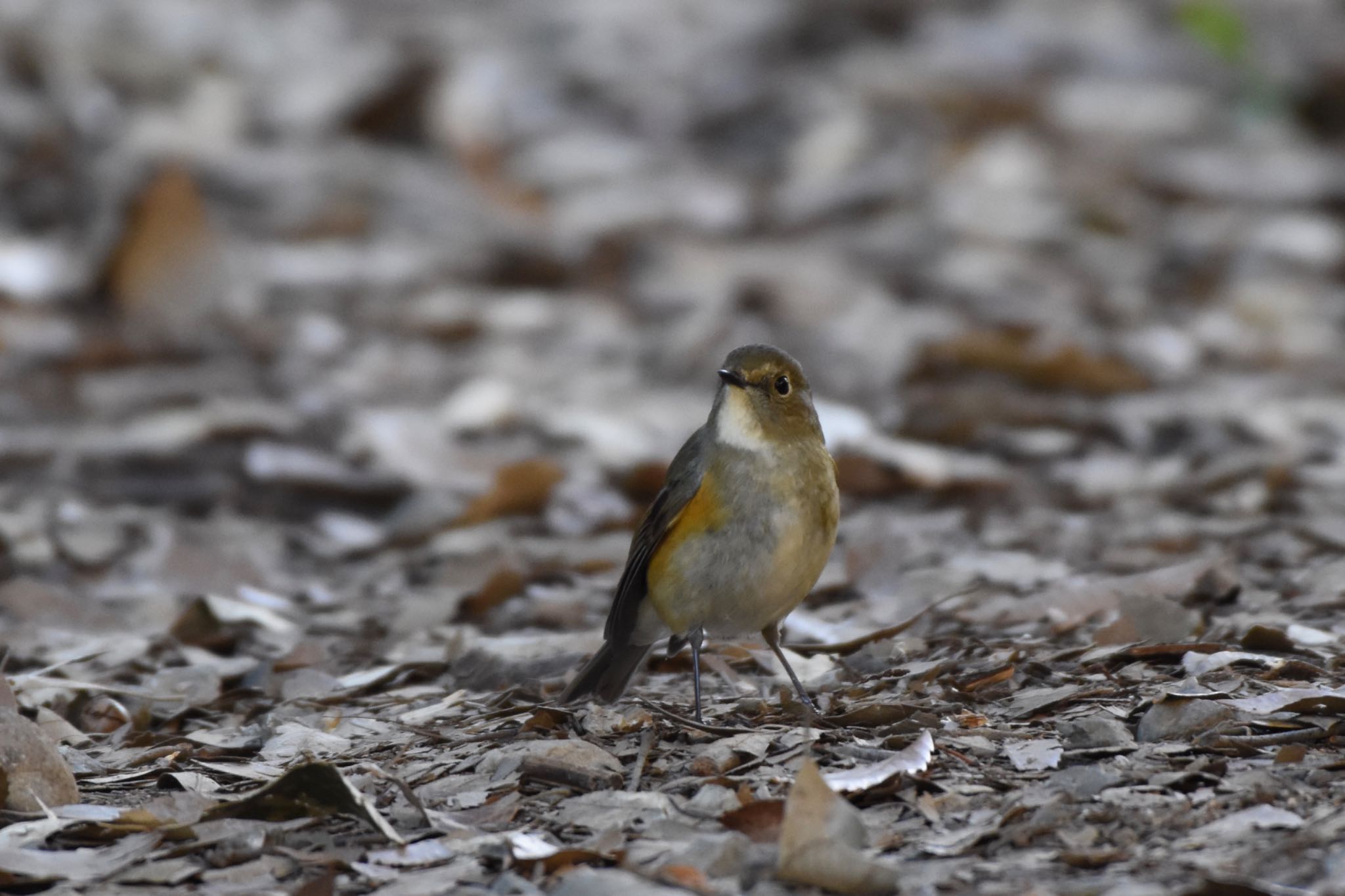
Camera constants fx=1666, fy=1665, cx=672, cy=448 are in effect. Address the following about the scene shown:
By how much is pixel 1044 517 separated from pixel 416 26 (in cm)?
732

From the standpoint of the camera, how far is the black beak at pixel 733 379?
4.73 meters

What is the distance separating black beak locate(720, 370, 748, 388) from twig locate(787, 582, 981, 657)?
2.62 feet

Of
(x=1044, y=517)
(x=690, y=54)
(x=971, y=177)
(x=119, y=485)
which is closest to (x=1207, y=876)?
(x=1044, y=517)

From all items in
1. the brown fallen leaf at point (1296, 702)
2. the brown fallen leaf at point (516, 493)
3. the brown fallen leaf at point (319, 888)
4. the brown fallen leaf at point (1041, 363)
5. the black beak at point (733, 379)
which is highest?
the black beak at point (733, 379)

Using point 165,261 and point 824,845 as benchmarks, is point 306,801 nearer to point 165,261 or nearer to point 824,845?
point 824,845

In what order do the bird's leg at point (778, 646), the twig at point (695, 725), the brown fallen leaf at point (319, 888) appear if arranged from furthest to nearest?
the bird's leg at point (778, 646), the twig at point (695, 725), the brown fallen leaf at point (319, 888)

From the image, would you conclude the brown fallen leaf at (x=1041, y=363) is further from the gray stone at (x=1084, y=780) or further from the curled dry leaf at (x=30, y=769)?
the curled dry leaf at (x=30, y=769)

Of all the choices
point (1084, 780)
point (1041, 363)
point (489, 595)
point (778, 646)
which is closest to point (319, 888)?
point (1084, 780)

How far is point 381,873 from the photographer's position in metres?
3.22

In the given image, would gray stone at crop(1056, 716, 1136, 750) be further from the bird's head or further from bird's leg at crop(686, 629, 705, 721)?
the bird's head

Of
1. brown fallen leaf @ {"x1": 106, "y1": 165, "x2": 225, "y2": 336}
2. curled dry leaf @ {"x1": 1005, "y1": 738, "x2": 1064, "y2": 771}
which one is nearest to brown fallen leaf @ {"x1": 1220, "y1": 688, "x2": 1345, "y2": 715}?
curled dry leaf @ {"x1": 1005, "y1": 738, "x2": 1064, "y2": 771}

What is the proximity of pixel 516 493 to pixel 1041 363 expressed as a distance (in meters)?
2.72

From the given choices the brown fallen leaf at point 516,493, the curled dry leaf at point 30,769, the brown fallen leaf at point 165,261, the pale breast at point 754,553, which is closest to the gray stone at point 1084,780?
the pale breast at point 754,553

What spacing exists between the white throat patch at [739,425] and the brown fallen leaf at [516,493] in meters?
1.90
